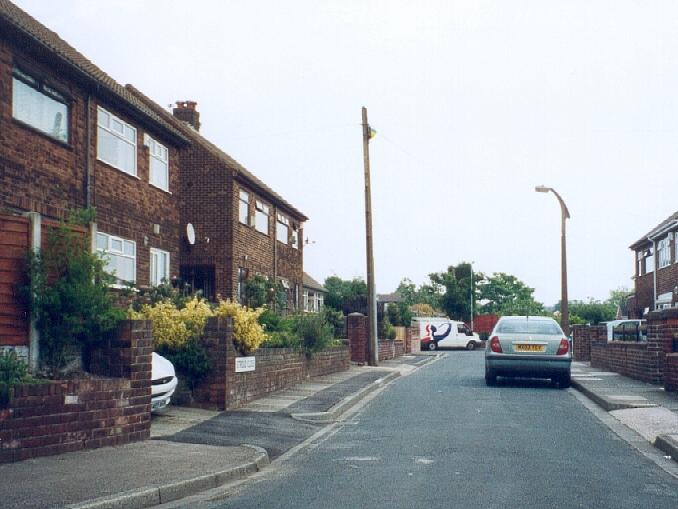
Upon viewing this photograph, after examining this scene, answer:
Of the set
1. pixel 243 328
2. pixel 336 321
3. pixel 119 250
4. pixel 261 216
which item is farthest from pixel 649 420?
pixel 261 216

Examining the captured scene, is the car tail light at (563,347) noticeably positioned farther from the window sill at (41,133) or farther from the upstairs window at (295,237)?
the upstairs window at (295,237)

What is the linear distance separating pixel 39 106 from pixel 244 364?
6.15 metres

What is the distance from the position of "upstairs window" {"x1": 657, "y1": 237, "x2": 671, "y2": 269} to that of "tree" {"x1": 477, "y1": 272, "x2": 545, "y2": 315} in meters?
59.3

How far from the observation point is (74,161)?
17703mm

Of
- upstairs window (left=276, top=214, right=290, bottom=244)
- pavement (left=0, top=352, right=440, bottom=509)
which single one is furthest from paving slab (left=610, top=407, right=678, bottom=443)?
upstairs window (left=276, top=214, right=290, bottom=244)

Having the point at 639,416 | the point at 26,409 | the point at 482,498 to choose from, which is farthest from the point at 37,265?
the point at 639,416

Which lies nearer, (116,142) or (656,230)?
(116,142)

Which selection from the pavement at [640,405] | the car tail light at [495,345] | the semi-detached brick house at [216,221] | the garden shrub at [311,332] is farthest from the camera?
the semi-detached brick house at [216,221]

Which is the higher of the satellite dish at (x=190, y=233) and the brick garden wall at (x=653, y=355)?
the satellite dish at (x=190, y=233)

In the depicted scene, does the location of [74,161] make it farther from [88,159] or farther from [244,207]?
[244,207]

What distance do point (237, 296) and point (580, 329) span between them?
13.7 metres

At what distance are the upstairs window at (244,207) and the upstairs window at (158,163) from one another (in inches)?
262

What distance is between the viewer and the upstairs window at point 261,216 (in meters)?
32.3

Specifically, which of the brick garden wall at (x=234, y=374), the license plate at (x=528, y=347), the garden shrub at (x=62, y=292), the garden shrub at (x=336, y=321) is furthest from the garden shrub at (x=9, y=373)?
the garden shrub at (x=336, y=321)
